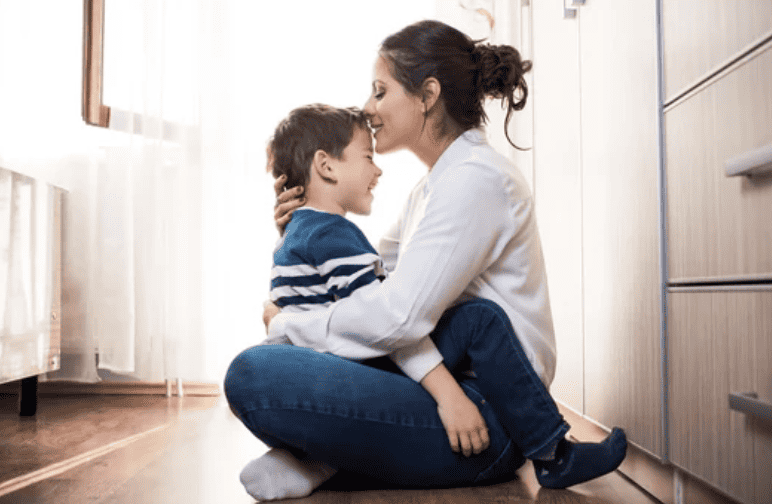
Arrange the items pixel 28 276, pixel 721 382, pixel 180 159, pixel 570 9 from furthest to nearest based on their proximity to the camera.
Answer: pixel 180 159
pixel 28 276
pixel 570 9
pixel 721 382

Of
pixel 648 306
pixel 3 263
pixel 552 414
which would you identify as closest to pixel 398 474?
pixel 552 414

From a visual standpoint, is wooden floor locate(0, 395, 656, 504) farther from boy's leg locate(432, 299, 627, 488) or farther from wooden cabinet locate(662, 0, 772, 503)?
wooden cabinet locate(662, 0, 772, 503)

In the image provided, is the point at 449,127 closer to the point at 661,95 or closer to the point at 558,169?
the point at 661,95

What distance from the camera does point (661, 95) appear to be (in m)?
1.04

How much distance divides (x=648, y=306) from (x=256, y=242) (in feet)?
5.51

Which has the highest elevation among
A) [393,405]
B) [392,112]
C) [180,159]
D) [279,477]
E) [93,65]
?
[93,65]

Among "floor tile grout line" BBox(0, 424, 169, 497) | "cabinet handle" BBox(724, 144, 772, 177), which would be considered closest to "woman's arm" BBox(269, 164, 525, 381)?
"cabinet handle" BBox(724, 144, 772, 177)

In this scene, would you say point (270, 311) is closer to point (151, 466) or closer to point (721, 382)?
point (151, 466)

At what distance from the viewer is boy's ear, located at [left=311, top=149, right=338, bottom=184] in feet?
4.24

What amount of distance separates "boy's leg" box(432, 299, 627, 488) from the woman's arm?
1.8 inches

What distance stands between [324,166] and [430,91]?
0.82ft

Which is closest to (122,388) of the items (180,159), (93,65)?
(180,159)

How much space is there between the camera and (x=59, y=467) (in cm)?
129

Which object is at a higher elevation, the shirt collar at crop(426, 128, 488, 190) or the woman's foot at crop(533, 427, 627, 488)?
the shirt collar at crop(426, 128, 488, 190)
